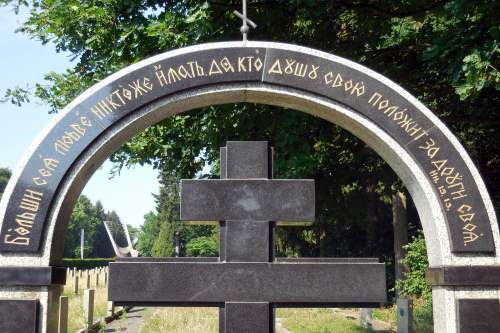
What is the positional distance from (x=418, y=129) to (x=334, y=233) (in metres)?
22.6

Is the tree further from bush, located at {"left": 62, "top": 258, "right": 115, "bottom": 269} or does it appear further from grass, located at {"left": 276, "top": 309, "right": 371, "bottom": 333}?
grass, located at {"left": 276, "top": 309, "right": 371, "bottom": 333}

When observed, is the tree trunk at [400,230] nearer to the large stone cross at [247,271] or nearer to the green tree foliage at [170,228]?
the large stone cross at [247,271]

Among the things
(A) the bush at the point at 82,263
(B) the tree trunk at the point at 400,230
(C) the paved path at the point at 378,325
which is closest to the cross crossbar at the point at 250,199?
(C) the paved path at the point at 378,325

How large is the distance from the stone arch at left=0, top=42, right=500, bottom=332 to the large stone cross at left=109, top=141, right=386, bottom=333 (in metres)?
0.86

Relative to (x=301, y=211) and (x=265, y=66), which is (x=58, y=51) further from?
(x=301, y=211)

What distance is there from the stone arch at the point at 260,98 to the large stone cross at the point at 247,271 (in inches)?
33.8

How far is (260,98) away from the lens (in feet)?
21.7

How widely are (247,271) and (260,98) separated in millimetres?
2058

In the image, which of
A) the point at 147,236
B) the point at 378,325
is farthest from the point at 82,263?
the point at 378,325

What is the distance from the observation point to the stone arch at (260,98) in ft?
19.4

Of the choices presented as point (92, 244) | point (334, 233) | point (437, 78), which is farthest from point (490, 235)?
point (92, 244)

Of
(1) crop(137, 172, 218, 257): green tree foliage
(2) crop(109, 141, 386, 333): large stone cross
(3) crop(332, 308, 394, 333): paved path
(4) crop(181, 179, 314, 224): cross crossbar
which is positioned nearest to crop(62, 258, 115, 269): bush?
(1) crop(137, 172, 218, 257): green tree foliage

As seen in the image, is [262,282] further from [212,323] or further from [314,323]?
[314,323]

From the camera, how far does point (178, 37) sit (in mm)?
9508
